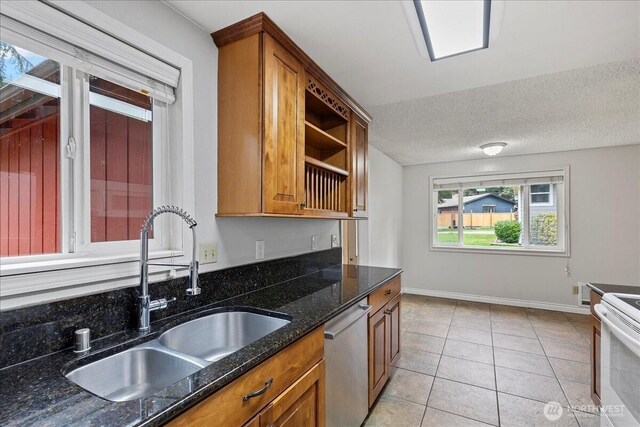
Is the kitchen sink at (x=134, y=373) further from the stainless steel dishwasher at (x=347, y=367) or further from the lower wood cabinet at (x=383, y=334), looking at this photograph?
the lower wood cabinet at (x=383, y=334)

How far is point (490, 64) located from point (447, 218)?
3.72 m

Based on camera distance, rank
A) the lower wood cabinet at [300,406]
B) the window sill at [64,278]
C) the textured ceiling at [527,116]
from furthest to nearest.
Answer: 1. the textured ceiling at [527,116]
2. the lower wood cabinet at [300,406]
3. the window sill at [64,278]

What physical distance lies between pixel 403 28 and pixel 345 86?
0.73 meters

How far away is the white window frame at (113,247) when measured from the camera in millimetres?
960

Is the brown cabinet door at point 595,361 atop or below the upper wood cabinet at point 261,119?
below

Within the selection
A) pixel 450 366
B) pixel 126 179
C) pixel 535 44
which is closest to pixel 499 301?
pixel 450 366

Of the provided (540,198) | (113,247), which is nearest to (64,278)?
(113,247)

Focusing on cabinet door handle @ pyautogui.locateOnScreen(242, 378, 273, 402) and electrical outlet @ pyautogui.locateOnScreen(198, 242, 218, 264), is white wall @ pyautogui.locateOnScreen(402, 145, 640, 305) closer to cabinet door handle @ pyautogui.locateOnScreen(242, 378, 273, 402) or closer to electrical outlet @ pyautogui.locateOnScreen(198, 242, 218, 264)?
electrical outlet @ pyautogui.locateOnScreen(198, 242, 218, 264)

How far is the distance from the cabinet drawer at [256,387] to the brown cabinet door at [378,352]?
68cm

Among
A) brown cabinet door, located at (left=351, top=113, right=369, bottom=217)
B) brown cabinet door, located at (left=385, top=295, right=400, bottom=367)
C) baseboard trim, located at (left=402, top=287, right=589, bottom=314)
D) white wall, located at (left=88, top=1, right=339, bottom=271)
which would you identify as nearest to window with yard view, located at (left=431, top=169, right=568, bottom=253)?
baseboard trim, located at (left=402, top=287, right=589, bottom=314)

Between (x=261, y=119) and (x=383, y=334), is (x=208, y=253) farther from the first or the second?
(x=383, y=334)

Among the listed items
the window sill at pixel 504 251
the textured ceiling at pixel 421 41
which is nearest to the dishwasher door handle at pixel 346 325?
the textured ceiling at pixel 421 41

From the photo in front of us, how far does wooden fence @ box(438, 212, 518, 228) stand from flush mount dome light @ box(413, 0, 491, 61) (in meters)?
3.87

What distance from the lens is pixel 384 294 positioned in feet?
7.11
